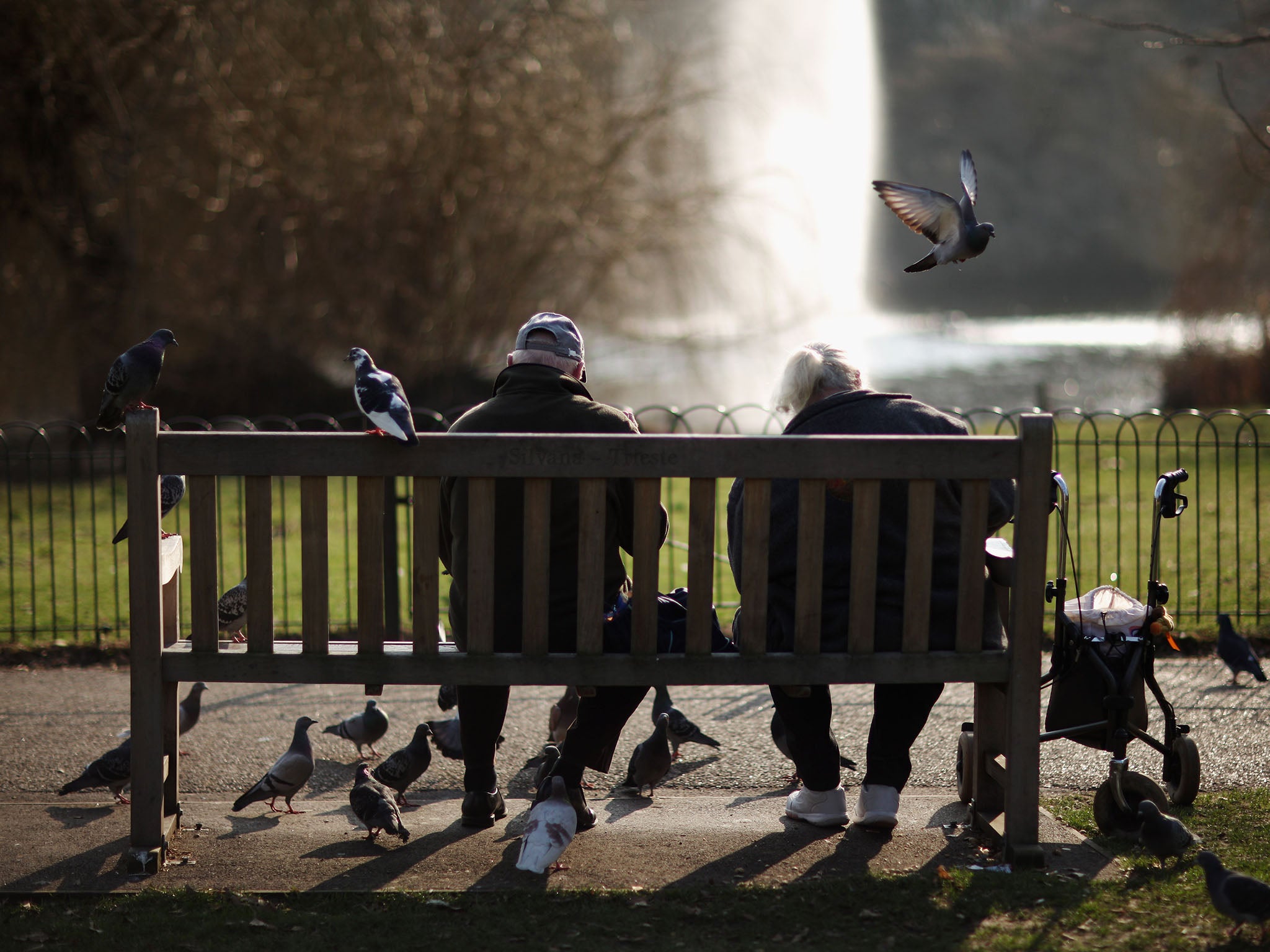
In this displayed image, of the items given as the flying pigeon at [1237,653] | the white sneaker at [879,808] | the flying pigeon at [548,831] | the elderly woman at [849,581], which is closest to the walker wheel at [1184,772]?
the elderly woman at [849,581]

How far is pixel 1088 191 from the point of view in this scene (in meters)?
58.2

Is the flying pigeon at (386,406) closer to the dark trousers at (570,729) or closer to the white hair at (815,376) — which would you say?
the dark trousers at (570,729)

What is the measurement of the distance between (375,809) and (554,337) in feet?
5.25

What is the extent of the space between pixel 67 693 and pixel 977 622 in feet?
14.2

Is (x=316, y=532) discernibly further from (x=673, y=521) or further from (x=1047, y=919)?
(x=673, y=521)

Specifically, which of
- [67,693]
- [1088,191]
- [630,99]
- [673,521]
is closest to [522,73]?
[630,99]

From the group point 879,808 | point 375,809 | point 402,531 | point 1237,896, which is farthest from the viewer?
point 402,531

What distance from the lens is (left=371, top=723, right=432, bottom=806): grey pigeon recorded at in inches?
167

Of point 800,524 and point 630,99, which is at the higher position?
point 630,99

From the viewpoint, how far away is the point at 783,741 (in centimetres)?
430

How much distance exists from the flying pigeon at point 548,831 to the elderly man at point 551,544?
1.08 ft

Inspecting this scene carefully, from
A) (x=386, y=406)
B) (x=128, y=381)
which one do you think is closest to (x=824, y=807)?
(x=386, y=406)

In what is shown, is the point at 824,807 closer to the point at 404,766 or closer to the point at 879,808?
the point at 879,808

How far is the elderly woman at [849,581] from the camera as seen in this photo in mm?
3768
